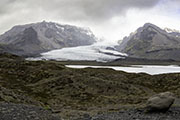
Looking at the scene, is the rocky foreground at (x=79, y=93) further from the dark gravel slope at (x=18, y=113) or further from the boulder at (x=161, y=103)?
the boulder at (x=161, y=103)

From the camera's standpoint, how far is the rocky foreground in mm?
19656

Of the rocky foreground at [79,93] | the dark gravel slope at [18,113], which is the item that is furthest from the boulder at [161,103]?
the dark gravel slope at [18,113]

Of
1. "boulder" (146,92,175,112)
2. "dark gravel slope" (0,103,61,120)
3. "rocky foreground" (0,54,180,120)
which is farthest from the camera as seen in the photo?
"rocky foreground" (0,54,180,120)

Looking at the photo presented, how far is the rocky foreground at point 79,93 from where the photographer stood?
19656mm

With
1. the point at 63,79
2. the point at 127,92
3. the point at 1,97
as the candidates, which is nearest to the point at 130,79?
the point at 127,92

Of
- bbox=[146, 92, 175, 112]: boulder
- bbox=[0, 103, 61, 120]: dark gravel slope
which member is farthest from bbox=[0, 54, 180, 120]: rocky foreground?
bbox=[146, 92, 175, 112]: boulder

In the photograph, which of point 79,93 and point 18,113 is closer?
point 18,113

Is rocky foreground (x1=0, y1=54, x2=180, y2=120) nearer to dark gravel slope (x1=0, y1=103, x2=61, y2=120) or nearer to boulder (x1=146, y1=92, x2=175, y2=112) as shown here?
dark gravel slope (x1=0, y1=103, x2=61, y2=120)

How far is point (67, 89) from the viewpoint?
31594mm

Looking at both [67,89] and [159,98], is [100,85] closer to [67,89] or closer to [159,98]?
[67,89]

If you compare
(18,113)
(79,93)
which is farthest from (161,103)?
(79,93)

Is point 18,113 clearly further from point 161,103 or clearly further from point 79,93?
point 79,93

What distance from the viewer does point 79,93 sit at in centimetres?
3055

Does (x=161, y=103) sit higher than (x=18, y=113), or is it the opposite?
(x=161, y=103)
